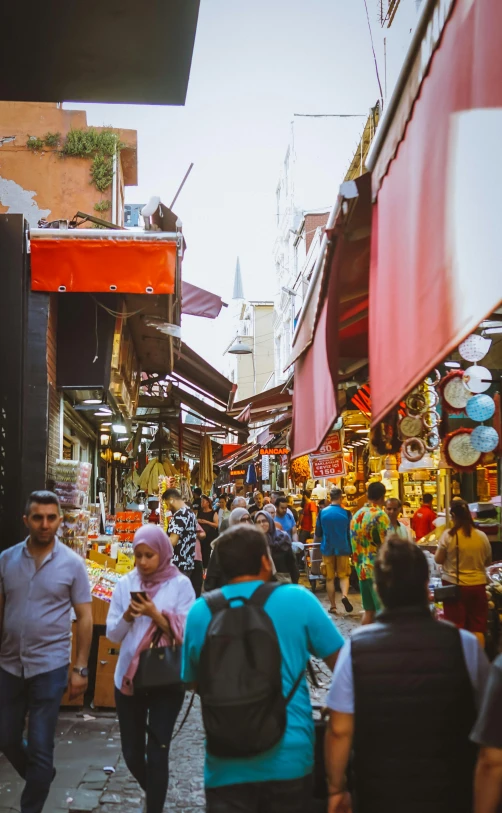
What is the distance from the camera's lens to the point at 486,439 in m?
8.57

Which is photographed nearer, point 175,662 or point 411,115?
point 411,115

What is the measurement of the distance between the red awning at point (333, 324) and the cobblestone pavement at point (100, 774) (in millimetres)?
2598

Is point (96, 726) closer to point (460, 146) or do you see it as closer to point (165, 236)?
point (165, 236)

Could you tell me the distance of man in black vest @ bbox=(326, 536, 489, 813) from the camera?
2.85 meters

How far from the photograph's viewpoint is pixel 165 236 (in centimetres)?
893

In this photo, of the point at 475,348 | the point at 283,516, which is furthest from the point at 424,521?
the point at 475,348

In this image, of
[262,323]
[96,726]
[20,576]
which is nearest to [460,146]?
[20,576]

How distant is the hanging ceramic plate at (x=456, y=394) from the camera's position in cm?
905

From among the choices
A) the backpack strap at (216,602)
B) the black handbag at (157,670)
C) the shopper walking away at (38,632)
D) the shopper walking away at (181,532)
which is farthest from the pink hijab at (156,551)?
the shopper walking away at (181,532)

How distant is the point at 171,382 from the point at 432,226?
15089 mm

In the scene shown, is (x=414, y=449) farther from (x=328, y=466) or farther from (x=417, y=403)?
(x=328, y=466)

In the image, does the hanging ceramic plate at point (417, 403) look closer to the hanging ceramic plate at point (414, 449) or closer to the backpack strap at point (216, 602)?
the hanging ceramic plate at point (414, 449)

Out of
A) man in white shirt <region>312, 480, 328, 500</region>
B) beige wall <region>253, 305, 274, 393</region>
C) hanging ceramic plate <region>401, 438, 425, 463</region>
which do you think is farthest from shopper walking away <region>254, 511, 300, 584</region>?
beige wall <region>253, 305, 274, 393</region>

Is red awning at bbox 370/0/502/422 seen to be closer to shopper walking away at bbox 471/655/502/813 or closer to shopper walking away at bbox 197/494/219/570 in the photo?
shopper walking away at bbox 471/655/502/813
